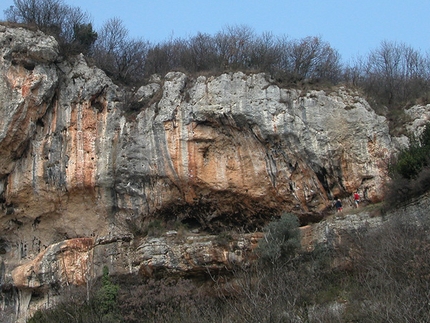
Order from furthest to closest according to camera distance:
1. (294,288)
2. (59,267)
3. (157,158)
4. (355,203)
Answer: (157,158) < (355,203) < (59,267) < (294,288)

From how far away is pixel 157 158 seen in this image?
71.8 ft

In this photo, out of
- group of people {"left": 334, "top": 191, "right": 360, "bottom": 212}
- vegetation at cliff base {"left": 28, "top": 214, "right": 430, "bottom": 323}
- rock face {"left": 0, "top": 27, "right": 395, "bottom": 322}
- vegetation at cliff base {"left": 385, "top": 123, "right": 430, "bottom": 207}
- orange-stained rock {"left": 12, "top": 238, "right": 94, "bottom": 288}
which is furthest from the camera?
rock face {"left": 0, "top": 27, "right": 395, "bottom": 322}

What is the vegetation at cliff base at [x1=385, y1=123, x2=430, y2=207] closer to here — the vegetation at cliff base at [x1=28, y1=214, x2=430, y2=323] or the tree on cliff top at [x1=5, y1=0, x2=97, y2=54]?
the vegetation at cliff base at [x1=28, y1=214, x2=430, y2=323]

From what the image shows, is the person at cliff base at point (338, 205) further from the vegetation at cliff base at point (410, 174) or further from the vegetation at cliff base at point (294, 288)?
the vegetation at cliff base at point (410, 174)

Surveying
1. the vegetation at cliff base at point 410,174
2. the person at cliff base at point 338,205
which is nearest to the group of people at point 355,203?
the person at cliff base at point 338,205

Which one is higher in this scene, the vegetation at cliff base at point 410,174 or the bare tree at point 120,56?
the bare tree at point 120,56

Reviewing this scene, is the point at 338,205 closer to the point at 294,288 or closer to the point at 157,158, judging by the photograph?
the point at 294,288

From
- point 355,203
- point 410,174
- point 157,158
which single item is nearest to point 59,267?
point 157,158

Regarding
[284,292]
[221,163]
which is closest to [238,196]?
[221,163]

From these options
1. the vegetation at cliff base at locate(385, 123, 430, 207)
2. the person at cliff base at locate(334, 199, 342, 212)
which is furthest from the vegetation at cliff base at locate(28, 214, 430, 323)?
the person at cliff base at locate(334, 199, 342, 212)

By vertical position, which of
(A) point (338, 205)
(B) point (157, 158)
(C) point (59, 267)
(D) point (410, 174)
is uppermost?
(B) point (157, 158)

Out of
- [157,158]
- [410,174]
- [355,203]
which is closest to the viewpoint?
[410,174]

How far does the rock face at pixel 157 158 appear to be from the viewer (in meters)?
21.4

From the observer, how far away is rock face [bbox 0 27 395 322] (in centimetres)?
2138
